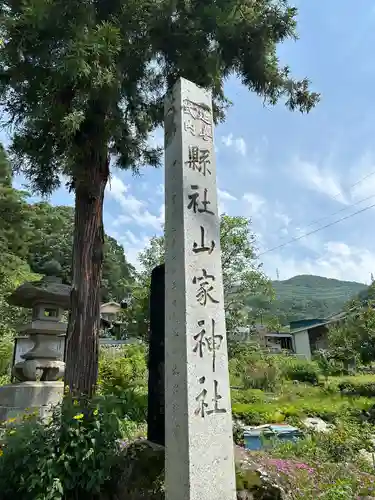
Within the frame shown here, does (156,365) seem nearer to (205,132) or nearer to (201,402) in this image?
(201,402)

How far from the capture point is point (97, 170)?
18.1 feet

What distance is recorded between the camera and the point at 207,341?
9.50 ft

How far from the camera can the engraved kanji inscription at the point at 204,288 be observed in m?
2.97

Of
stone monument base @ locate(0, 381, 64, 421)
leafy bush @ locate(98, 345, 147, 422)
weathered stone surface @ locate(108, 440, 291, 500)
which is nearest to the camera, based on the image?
weathered stone surface @ locate(108, 440, 291, 500)

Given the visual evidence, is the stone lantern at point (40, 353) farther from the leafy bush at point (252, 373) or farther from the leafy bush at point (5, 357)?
the leafy bush at point (252, 373)

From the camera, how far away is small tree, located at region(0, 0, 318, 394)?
4605mm

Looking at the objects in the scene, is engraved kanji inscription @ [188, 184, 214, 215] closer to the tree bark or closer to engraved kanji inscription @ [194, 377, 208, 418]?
engraved kanji inscription @ [194, 377, 208, 418]

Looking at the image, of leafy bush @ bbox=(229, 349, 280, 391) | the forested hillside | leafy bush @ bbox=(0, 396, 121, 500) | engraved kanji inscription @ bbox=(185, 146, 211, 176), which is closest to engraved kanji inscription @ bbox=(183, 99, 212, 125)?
engraved kanji inscription @ bbox=(185, 146, 211, 176)

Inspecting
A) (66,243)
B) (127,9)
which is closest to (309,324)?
(66,243)

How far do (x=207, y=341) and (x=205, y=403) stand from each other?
1.40ft

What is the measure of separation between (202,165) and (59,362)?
4.94 metres

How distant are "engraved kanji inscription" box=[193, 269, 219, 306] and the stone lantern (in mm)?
4284

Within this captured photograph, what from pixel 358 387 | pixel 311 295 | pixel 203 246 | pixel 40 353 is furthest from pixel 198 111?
pixel 311 295

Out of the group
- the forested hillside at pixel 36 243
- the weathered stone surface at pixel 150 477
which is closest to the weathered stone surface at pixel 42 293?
the forested hillside at pixel 36 243
